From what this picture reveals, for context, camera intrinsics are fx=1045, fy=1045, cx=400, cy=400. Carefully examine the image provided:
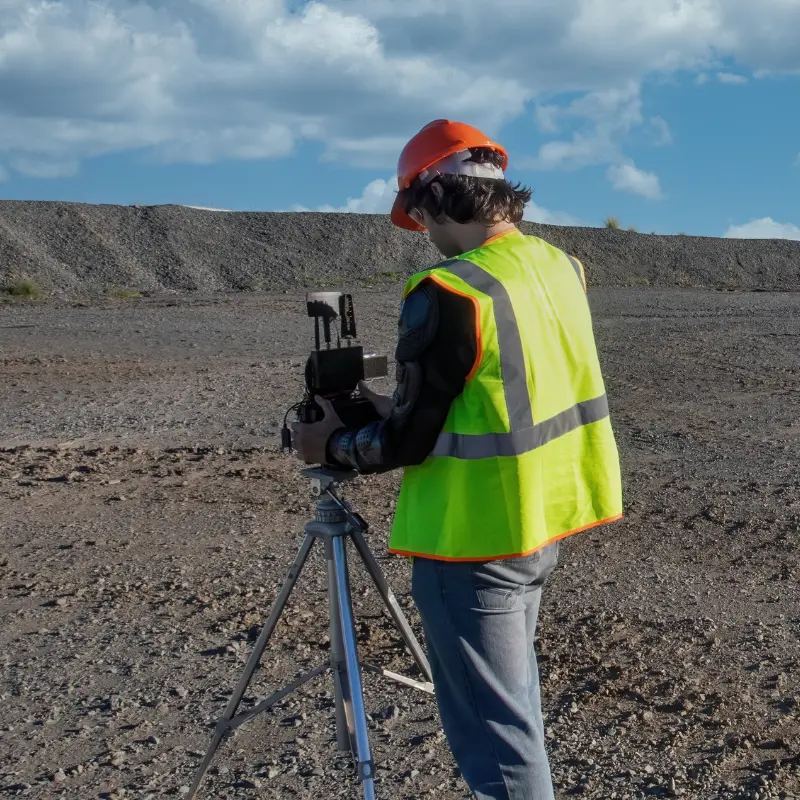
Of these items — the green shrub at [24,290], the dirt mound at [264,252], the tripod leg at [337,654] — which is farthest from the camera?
the dirt mound at [264,252]

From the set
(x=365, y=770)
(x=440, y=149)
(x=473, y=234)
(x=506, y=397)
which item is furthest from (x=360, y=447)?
(x=365, y=770)

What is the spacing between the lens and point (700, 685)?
3.90 metres

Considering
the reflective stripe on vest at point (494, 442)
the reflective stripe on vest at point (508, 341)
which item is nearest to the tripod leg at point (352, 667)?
the reflective stripe on vest at point (494, 442)

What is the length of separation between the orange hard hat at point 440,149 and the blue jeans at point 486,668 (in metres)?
0.84

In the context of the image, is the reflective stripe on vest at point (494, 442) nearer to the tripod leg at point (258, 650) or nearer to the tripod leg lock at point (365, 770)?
the tripod leg at point (258, 650)

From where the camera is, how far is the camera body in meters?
2.50

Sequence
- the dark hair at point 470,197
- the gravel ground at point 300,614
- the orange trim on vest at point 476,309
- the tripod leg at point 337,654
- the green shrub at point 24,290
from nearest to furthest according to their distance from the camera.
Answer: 1. the orange trim on vest at point 476,309
2. the dark hair at point 470,197
3. the tripod leg at point 337,654
4. the gravel ground at point 300,614
5. the green shrub at point 24,290

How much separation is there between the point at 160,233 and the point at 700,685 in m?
35.8

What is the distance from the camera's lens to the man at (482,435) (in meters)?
2.14

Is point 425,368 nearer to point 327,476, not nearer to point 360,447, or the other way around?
point 360,447

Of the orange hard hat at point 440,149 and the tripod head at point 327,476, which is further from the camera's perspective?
the tripod head at point 327,476

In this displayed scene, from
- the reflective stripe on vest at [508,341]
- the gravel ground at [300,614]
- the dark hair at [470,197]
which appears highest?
the dark hair at [470,197]

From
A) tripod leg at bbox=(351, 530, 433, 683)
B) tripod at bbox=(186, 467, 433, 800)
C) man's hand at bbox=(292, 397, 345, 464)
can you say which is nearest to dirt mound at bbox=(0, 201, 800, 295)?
tripod leg at bbox=(351, 530, 433, 683)

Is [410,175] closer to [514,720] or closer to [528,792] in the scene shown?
[514,720]
